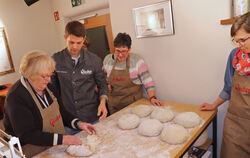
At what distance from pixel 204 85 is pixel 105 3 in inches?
74.2

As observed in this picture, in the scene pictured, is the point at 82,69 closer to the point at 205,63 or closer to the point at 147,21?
the point at 147,21

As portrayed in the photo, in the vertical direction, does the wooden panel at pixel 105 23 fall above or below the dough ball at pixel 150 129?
above

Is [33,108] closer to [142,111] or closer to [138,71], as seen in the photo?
[142,111]

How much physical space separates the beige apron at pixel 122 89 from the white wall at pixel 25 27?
114 inches

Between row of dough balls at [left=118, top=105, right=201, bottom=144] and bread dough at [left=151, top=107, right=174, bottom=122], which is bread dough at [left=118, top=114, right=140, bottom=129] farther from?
bread dough at [left=151, top=107, right=174, bottom=122]

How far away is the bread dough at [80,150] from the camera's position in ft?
3.75

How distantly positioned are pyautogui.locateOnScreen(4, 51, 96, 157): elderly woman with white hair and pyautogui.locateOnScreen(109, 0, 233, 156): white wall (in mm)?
1169

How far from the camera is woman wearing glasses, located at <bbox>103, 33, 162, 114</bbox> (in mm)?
1924

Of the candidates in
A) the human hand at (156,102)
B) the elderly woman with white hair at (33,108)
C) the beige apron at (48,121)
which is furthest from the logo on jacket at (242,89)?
the beige apron at (48,121)

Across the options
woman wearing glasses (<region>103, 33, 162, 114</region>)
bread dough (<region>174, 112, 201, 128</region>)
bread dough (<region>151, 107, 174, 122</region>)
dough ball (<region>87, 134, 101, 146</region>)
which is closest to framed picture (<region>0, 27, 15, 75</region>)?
woman wearing glasses (<region>103, 33, 162, 114</region>)

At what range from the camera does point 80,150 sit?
1149mm

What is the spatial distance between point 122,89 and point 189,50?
29.5 inches

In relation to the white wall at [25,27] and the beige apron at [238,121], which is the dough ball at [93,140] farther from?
the white wall at [25,27]

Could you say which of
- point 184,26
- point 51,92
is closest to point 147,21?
point 184,26
